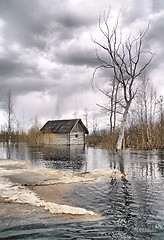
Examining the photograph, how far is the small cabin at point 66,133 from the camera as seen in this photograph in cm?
3475

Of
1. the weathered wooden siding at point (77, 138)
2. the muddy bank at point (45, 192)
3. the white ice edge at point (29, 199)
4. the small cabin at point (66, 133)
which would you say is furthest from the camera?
the weathered wooden siding at point (77, 138)

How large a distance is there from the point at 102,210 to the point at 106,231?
35.7 inches

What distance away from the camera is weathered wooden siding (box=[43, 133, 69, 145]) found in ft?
113

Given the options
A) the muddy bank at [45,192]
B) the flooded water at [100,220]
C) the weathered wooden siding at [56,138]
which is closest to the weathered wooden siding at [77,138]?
the weathered wooden siding at [56,138]

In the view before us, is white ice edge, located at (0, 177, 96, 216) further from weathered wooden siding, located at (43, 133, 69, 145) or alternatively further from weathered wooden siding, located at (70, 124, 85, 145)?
weathered wooden siding, located at (70, 124, 85, 145)

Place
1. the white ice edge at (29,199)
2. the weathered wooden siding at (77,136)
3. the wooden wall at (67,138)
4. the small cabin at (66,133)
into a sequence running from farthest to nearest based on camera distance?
the weathered wooden siding at (77,136), the small cabin at (66,133), the wooden wall at (67,138), the white ice edge at (29,199)

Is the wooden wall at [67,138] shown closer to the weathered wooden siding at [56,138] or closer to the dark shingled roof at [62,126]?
the weathered wooden siding at [56,138]

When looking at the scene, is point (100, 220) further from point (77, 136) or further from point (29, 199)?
point (77, 136)

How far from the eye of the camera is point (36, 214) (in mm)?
3779

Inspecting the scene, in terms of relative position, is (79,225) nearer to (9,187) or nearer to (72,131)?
(9,187)

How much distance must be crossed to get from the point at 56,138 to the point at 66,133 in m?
2.15

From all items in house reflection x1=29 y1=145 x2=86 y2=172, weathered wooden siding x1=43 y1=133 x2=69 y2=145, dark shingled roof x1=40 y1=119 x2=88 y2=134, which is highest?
dark shingled roof x1=40 y1=119 x2=88 y2=134

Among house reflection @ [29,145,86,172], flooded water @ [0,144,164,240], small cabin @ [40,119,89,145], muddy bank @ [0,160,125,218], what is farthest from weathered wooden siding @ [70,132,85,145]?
flooded water @ [0,144,164,240]

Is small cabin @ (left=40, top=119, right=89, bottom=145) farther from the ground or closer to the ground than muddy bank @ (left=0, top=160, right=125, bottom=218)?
farther from the ground
